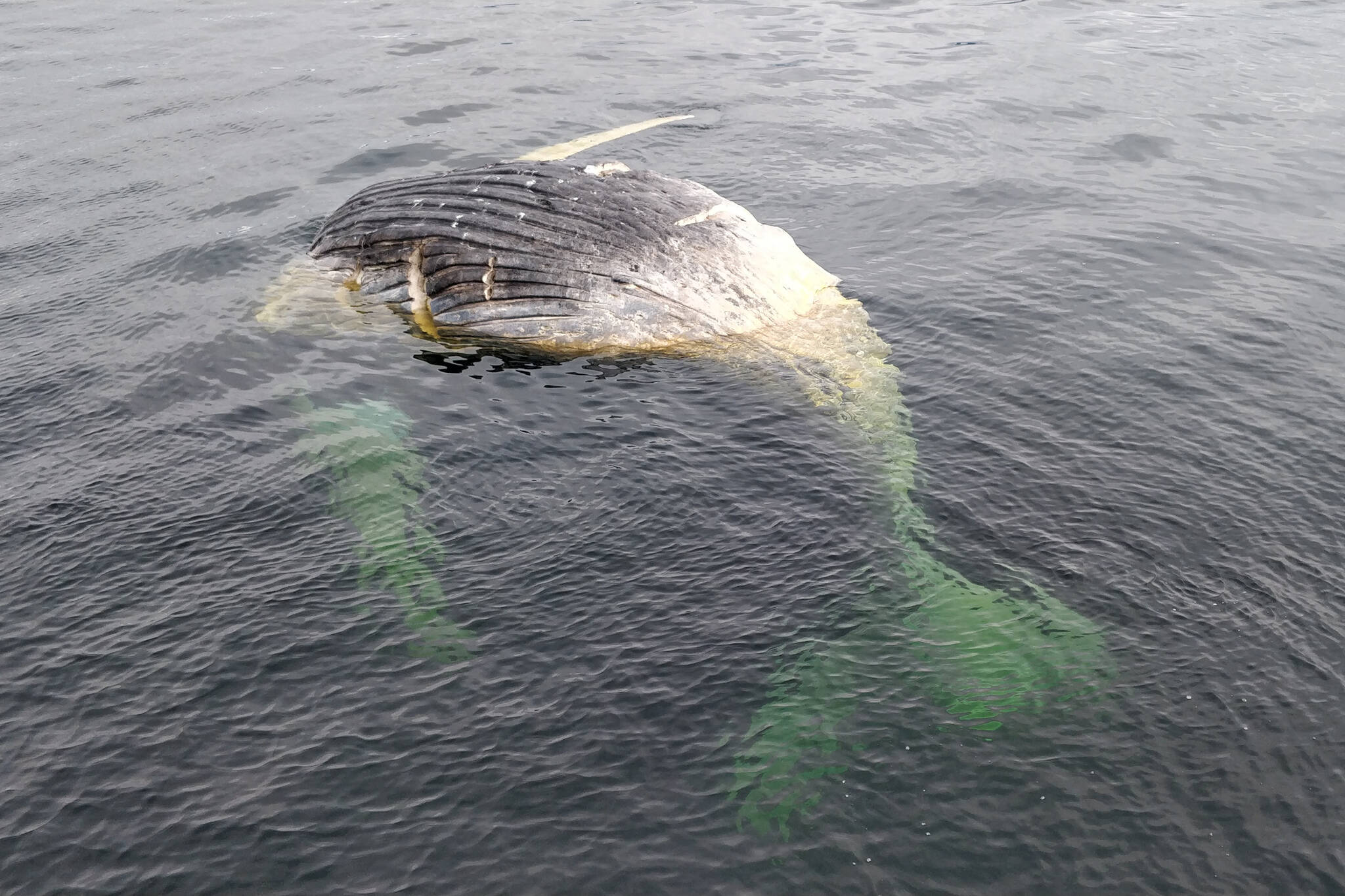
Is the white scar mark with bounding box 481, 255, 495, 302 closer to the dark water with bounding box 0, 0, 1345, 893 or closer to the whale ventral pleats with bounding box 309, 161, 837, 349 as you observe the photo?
the whale ventral pleats with bounding box 309, 161, 837, 349

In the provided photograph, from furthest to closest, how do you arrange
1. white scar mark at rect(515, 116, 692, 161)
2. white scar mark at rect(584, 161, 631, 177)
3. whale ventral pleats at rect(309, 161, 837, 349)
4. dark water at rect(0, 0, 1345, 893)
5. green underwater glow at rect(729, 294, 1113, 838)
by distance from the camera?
white scar mark at rect(515, 116, 692, 161), white scar mark at rect(584, 161, 631, 177), whale ventral pleats at rect(309, 161, 837, 349), green underwater glow at rect(729, 294, 1113, 838), dark water at rect(0, 0, 1345, 893)

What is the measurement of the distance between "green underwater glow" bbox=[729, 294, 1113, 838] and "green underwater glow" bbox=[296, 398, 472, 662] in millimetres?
2569

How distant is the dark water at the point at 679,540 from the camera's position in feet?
23.9

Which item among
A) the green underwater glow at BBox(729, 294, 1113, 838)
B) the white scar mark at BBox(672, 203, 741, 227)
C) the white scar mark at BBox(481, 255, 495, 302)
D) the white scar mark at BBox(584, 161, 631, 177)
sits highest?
the white scar mark at BBox(584, 161, 631, 177)

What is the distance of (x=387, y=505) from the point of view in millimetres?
10344

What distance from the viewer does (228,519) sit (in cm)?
1027

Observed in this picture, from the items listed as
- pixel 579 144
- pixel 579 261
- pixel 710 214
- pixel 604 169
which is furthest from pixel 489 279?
pixel 579 144

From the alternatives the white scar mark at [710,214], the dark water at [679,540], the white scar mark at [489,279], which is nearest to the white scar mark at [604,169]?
the white scar mark at [710,214]

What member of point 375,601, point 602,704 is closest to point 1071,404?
point 602,704

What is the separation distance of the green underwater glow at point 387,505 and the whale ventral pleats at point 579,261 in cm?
166

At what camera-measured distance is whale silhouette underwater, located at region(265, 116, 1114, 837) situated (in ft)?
30.9

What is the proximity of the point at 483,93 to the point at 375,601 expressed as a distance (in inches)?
642

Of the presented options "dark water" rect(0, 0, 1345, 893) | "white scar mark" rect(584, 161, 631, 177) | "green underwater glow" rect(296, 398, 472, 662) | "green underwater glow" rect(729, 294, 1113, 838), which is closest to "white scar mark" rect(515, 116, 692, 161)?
"dark water" rect(0, 0, 1345, 893)

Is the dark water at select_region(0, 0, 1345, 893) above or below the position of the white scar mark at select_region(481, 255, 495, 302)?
below
